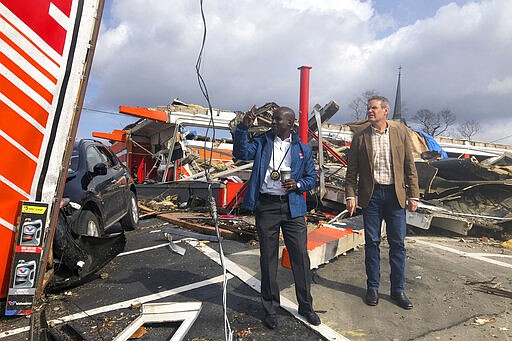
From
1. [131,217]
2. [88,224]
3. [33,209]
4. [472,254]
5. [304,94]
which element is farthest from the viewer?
[131,217]

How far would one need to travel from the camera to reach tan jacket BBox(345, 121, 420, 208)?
3484 millimetres

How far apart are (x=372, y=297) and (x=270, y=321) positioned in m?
1.09

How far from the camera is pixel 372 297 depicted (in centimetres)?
344

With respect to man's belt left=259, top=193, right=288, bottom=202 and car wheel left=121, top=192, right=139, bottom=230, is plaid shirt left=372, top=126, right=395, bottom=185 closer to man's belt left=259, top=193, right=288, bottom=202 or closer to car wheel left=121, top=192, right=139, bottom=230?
man's belt left=259, top=193, right=288, bottom=202

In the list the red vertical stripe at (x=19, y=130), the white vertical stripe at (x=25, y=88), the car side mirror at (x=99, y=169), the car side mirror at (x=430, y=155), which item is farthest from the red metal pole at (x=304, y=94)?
the car side mirror at (x=430, y=155)

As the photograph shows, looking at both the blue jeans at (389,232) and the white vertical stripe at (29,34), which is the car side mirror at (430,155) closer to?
the blue jeans at (389,232)

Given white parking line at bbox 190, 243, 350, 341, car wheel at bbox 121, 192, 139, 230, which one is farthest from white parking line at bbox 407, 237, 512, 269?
car wheel at bbox 121, 192, 139, 230

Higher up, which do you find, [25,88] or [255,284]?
[25,88]

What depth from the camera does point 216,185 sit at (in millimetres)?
9156

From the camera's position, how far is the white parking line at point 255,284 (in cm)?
288

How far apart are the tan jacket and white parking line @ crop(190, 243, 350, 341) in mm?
1191

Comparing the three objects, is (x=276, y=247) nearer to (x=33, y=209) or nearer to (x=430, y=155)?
(x=33, y=209)

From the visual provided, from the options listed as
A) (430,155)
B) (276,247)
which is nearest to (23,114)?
(276,247)

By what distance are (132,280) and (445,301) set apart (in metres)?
→ 3.31
